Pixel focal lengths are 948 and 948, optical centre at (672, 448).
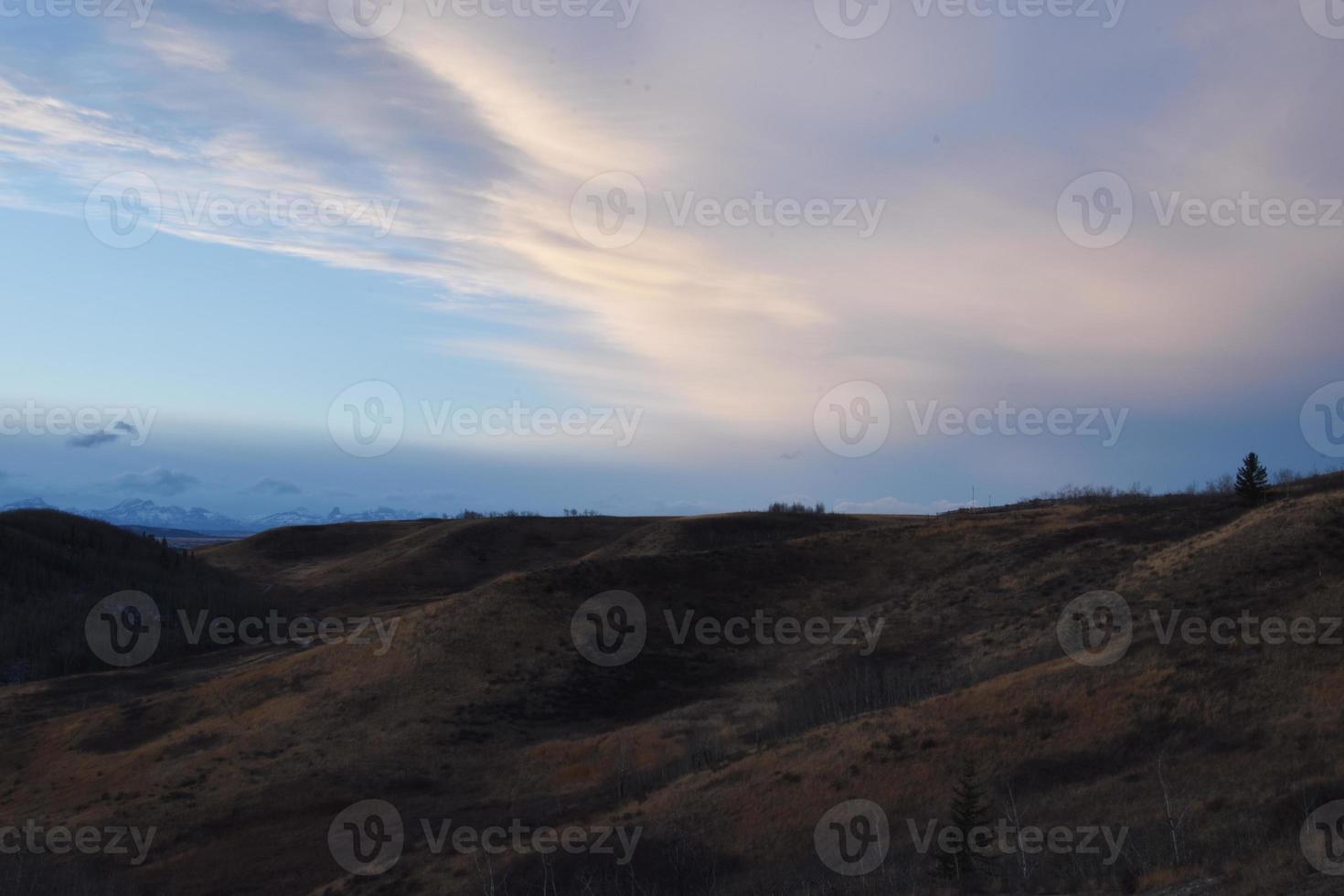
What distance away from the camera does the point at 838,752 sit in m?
28.2

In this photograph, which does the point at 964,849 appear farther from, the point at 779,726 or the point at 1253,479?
the point at 1253,479

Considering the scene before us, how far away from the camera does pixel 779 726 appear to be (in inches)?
1348

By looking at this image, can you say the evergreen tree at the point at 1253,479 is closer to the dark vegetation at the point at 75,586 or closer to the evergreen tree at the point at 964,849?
the evergreen tree at the point at 964,849

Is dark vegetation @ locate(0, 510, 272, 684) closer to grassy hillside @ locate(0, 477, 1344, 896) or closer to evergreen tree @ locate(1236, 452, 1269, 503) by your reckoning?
grassy hillside @ locate(0, 477, 1344, 896)

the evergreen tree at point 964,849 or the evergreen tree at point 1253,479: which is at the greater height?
the evergreen tree at point 1253,479

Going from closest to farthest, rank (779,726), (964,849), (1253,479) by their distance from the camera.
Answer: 1. (964,849)
2. (779,726)
3. (1253,479)

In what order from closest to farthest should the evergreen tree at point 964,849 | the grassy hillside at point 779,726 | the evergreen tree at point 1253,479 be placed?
1. the evergreen tree at point 964,849
2. the grassy hillside at point 779,726
3. the evergreen tree at point 1253,479

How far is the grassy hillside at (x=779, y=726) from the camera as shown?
2194 centimetres

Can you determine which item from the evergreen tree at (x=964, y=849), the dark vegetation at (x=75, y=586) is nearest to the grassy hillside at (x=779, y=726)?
the evergreen tree at (x=964, y=849)

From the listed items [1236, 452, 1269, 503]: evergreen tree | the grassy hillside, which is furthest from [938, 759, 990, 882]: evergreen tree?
[1236, 452, 1269, 503]: evergreen tree

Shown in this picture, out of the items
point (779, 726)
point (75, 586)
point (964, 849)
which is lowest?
point (779, 726)

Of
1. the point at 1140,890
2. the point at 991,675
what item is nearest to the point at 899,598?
the point at 991,675

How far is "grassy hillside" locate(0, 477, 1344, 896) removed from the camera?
2194cm

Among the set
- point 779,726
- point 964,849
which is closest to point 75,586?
point 779,726
